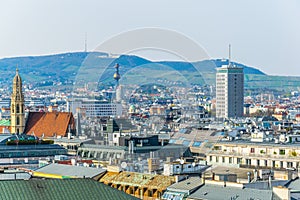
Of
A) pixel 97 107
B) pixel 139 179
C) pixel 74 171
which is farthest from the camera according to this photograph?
pixel 97 107

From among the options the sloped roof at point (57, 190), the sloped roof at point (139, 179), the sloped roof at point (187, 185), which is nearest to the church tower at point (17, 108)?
the sloped roof at point (139, 179)

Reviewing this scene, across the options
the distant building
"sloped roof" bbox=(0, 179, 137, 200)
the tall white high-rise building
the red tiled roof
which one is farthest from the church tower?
the tall white high-rise building

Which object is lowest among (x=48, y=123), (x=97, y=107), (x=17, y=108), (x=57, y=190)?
(x=97, y=107)

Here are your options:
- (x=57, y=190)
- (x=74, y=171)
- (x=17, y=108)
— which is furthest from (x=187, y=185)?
(x=17, y=108)

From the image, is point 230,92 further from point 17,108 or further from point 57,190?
point 57,190

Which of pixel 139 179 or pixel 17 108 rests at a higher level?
pixel 17 108

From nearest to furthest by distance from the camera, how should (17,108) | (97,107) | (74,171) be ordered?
(74,171) → (17,108) → (97,107)

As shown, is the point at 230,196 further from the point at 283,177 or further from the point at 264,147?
the point at 264,147
